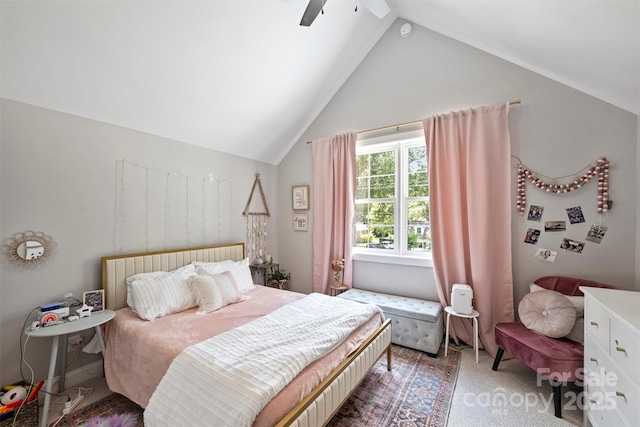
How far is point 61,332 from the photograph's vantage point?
1.75 meters

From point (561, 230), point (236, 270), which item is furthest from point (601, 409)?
point (236, 270)

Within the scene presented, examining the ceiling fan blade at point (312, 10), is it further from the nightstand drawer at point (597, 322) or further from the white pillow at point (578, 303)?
the white pillow at point (578, 303)

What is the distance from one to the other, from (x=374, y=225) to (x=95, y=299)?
10.3 ft

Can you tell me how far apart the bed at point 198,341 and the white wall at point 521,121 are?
147 cm

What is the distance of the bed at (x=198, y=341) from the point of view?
1329mm

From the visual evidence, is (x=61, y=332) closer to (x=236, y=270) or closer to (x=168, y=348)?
(x=168, y=348)

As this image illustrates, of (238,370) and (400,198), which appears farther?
(400,198)

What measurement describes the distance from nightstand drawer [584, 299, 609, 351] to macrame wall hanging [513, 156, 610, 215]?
1.10 meters

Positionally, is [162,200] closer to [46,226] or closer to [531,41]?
[46,226]

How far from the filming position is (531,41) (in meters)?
2.13

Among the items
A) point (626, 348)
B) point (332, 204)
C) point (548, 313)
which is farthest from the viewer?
point (332, 204)

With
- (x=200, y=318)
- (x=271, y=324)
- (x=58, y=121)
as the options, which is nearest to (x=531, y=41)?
(x=271, y=324)

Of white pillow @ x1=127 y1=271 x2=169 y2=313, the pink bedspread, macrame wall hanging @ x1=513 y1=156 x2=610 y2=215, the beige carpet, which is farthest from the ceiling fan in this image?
the beige carpet

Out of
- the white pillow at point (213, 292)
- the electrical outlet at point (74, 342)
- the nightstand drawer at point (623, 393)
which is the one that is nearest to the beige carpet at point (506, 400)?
the nightstand drawer at point (623, 393)
